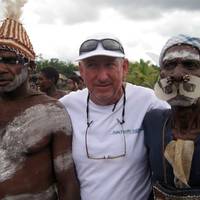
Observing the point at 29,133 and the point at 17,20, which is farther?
the point at 17,20

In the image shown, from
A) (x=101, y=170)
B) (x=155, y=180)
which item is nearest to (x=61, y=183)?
(x=101, y=170)

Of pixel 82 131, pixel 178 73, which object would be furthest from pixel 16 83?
pixel 178 73

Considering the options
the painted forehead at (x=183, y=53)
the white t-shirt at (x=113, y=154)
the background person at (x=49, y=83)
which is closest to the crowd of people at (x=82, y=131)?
the white t-shirt at (x=113, y=154)

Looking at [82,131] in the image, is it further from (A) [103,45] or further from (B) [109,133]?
(A) [103,45]

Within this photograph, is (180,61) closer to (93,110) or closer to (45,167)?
(93,110)

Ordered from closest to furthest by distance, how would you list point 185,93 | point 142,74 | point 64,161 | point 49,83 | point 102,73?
point 185,93 → point 102,73 → point 64,161 → point 49,83 → point 142,74

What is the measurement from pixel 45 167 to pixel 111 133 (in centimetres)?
49

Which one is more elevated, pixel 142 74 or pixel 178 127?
pixel 178 127

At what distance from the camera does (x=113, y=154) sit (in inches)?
119

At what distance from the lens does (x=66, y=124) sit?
3.19m

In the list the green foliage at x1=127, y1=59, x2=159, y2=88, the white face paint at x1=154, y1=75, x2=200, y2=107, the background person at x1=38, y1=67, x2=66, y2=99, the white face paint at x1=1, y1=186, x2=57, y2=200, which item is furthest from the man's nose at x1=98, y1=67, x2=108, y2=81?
the green foliage at x1=127, y1=59, x2=159, y2=88

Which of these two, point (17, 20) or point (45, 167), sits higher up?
point (17, 20)

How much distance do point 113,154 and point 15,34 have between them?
1.07 m

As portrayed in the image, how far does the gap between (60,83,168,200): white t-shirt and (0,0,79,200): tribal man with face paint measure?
9cm
